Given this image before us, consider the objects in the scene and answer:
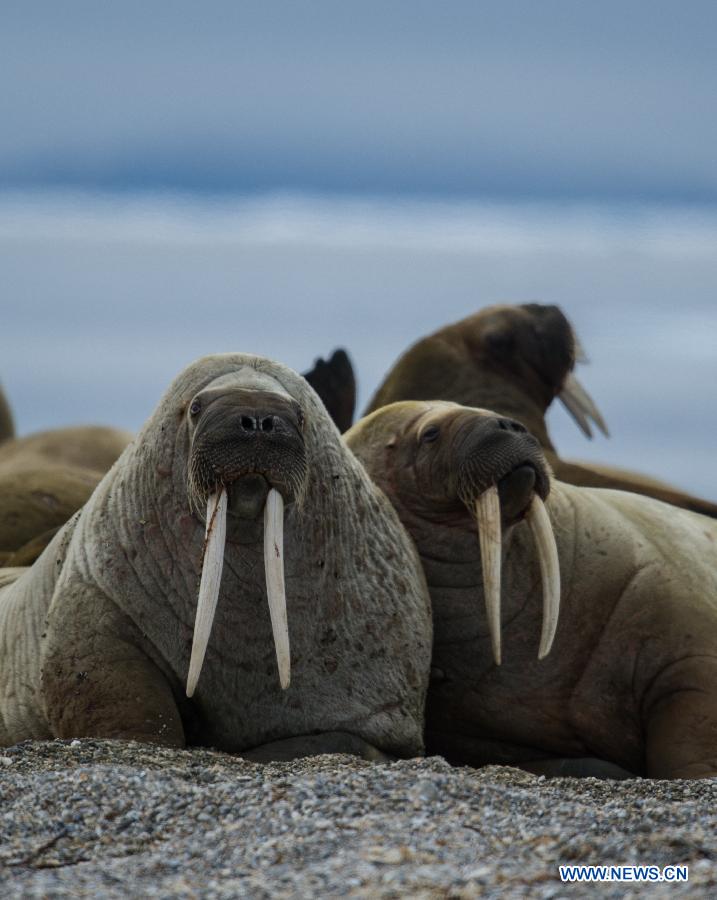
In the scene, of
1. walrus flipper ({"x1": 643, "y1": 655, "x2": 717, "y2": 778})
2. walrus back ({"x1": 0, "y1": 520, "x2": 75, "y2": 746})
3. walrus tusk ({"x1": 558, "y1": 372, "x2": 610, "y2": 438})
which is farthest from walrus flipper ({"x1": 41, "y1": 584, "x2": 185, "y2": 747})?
walrus tusk ({"x1": 558, "y1": 372, "x2": 610, "y2": 438})

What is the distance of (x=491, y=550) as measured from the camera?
686cm

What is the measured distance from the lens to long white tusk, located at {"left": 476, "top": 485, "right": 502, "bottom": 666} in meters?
6.79

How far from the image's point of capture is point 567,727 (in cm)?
741

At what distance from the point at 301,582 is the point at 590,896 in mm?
2777

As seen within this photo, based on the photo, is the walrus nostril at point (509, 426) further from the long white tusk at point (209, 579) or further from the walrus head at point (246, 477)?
the long white tusk at point (209, 579)

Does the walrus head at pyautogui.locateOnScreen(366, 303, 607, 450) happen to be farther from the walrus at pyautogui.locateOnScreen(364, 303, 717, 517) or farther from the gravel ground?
the gravel ground

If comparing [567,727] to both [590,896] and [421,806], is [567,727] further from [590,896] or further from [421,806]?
[590,896]

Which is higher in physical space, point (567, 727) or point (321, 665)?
point (321, 665)

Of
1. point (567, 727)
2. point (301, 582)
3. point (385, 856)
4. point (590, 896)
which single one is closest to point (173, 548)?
point (301, 582)

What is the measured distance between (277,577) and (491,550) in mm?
1177

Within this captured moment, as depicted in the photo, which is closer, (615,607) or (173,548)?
(173,548)

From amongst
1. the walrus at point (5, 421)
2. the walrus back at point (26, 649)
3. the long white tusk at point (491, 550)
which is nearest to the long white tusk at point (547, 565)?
the long white tusk at point (491, 550)

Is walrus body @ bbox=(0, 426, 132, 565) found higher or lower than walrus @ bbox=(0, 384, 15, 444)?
higher

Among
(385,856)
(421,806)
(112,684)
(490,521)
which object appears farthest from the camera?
(490,521)
